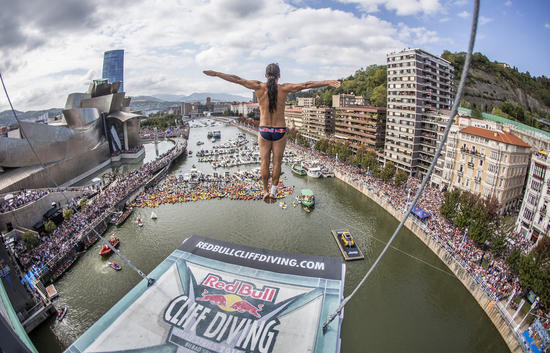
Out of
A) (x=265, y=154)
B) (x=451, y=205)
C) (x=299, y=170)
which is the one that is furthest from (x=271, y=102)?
(x=299, y=170)

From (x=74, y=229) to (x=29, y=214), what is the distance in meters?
4.12

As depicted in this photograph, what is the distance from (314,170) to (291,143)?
81.3ft

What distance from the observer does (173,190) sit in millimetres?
36188

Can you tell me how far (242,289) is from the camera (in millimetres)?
13367

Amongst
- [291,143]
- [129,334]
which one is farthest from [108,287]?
[291,143]

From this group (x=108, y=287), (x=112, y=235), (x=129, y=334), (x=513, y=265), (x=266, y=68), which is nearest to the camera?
(x=266, y=68)

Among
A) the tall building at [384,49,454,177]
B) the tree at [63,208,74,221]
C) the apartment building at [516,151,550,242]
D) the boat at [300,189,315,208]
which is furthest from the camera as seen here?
the tall building at [384,49,454,177]

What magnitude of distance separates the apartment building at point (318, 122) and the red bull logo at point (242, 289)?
2151 inches

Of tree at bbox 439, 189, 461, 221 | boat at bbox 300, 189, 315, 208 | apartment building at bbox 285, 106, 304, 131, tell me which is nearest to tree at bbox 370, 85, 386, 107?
apartment building at bbox 285, 106, 304, 131

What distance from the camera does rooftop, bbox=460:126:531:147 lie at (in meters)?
24.9

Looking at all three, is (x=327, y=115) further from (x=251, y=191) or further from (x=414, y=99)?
(x=251, y=191)

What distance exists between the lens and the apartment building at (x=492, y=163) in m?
24.9

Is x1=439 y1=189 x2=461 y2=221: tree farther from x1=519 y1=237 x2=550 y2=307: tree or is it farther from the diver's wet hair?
the diver's wet hair

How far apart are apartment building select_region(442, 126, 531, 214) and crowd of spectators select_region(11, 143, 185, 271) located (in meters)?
34.9
